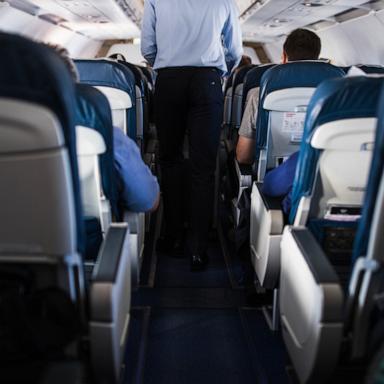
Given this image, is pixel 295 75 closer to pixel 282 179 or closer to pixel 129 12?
pixel 282 179

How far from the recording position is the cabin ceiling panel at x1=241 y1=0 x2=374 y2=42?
23.1 ft

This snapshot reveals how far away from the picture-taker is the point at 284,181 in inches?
93.1

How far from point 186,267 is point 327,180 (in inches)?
69.6

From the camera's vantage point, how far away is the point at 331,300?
1.51 meters

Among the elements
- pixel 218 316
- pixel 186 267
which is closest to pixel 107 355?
pixel 218 316

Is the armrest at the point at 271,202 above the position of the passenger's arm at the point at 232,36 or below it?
below

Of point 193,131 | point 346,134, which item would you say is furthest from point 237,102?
point 346,134

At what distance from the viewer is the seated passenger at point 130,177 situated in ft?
7.02

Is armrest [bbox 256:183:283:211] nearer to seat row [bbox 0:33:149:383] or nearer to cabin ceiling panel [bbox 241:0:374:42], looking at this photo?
seat row [bbox 0:33:149:383]

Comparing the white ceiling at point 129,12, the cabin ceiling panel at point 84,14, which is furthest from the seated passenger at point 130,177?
the cabin ceiling panel at point 84,14

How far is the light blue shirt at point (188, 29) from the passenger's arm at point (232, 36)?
0.02m

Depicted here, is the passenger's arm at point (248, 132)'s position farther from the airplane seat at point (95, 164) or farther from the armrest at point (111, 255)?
the armrest at point (111, 255)

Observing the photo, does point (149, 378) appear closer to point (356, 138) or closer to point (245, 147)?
point (356, 138)

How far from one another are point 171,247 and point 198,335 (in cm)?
113
